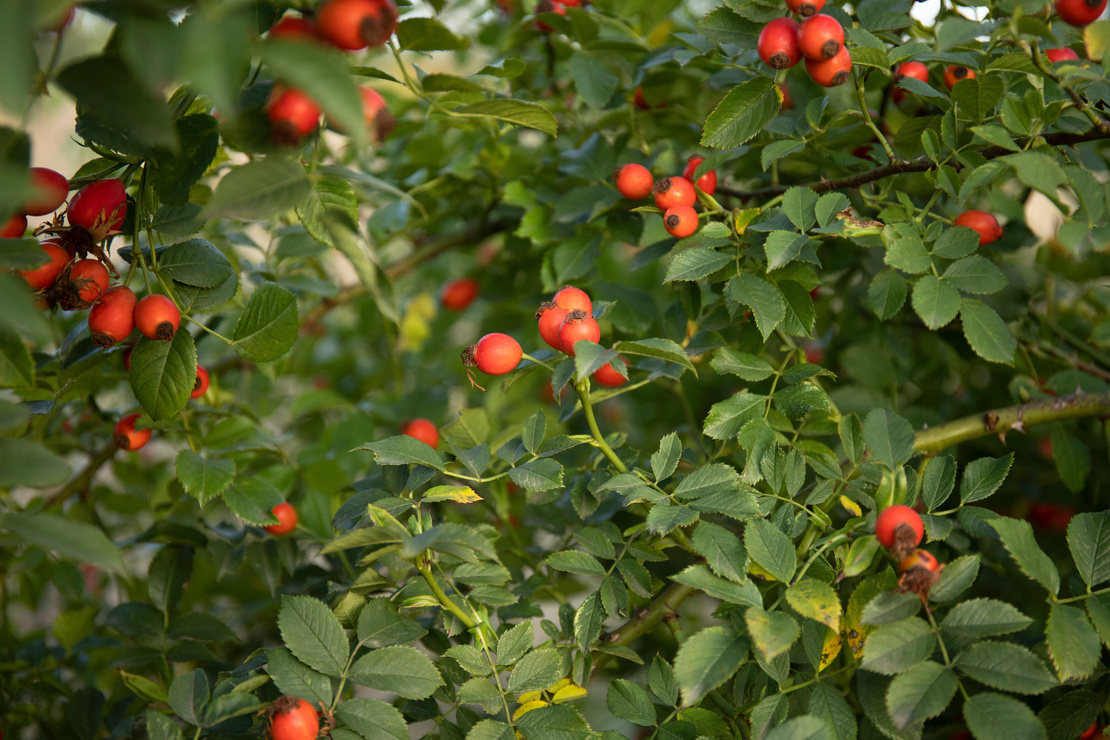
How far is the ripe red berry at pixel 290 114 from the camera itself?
473 millimetres

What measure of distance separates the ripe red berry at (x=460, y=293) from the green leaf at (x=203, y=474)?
2.82ft

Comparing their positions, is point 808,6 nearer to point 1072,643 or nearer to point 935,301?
point 935,301

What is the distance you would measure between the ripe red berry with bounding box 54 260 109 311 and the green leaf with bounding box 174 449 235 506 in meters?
0.21

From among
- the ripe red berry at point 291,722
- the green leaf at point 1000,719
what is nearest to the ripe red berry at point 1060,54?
the green leaf at point 1000,719

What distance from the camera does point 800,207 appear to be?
69 cm

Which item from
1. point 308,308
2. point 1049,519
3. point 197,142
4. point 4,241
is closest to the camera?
point 4,241

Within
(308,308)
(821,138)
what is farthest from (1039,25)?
(308,308)

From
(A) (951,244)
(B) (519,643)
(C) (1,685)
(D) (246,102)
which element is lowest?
(C) (1,685)

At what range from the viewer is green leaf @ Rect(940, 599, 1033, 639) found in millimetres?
544

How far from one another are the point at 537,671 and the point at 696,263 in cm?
41

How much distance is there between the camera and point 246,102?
51 cm

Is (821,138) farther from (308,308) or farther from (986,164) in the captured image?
(308,308)

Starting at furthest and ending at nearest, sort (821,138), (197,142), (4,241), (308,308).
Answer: (308,308) → (821,138) → (197,142) → (4,241)

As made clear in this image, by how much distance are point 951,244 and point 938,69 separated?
1.07ft
